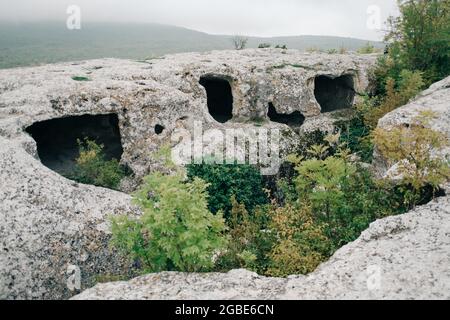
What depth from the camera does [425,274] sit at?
19.8 ft

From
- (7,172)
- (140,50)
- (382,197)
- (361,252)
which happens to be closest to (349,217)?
(382,197)

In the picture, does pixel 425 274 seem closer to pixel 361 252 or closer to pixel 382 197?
pixel 361 252

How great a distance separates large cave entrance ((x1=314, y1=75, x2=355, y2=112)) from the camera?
78.5 ft

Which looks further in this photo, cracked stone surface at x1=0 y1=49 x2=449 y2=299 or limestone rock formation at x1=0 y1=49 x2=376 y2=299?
limestone rock formation at x1=0 y1=49 x2=376 y2=299

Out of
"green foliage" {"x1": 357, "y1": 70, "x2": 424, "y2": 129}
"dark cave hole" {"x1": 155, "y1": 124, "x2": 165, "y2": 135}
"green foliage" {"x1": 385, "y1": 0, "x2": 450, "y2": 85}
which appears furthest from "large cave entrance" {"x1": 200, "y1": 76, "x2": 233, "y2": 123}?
"green foliage" {"x1": 385, "y1": 0, "x2": 450, "y2": 85}

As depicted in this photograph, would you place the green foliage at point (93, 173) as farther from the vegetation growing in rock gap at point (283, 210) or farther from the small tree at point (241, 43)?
the small tree at point (241, 43)

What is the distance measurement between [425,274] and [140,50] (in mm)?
132408

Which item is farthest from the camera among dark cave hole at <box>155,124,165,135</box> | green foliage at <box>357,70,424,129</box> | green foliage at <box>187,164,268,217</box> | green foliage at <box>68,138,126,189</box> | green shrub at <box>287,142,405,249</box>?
dark cave hole at <box>155,124,165,135</box>

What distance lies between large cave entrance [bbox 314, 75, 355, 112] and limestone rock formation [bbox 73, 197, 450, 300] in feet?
58.5

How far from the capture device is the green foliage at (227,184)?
45.1 ft

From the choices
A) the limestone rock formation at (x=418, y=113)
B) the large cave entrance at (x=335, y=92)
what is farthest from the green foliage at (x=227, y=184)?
the large cave entrance at (x=335, y=92)

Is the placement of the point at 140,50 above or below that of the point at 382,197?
above

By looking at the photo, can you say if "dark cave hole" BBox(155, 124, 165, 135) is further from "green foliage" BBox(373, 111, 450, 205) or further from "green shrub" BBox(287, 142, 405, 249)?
"green foliage" BBox(373, 111, 450, 205)

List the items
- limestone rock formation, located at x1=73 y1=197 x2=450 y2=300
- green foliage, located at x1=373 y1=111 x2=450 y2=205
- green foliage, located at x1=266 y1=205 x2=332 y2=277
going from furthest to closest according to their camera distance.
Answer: green foliage, located at x1=373 y1=111 x2=450 y2=205 → green foliage, located at x1=266 y1=205 x2=332 y2=277 → limestone rock formation, located at x1=73 y1=197 x2=450 y2=300
